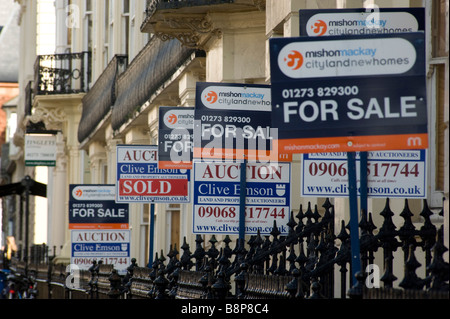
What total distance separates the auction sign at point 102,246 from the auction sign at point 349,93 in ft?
35.1

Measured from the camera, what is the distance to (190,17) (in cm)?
1484

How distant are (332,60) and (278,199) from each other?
462 centimetres

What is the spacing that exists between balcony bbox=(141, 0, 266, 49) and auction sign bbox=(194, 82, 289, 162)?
3.25 metres

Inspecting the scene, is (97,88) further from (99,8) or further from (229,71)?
(229,71)

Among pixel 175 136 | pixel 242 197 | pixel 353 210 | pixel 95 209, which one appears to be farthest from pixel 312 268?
pixel 95 209

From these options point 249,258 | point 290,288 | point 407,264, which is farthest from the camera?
point 249,258

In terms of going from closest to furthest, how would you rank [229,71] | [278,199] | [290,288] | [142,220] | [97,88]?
[290,288], [278,199], [229,71], [142,220], [97,88]

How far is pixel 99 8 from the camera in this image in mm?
27781

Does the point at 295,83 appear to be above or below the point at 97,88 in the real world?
below

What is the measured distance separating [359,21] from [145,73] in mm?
12246

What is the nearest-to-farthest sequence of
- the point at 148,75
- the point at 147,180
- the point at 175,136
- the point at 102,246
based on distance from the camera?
1. the point at 175,136
2. the point at 147,180
3. the point at 102,246
4. the point at 148,75

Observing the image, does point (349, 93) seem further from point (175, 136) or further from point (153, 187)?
point (153, 187)

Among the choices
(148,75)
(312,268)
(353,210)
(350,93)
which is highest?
(148,75)
